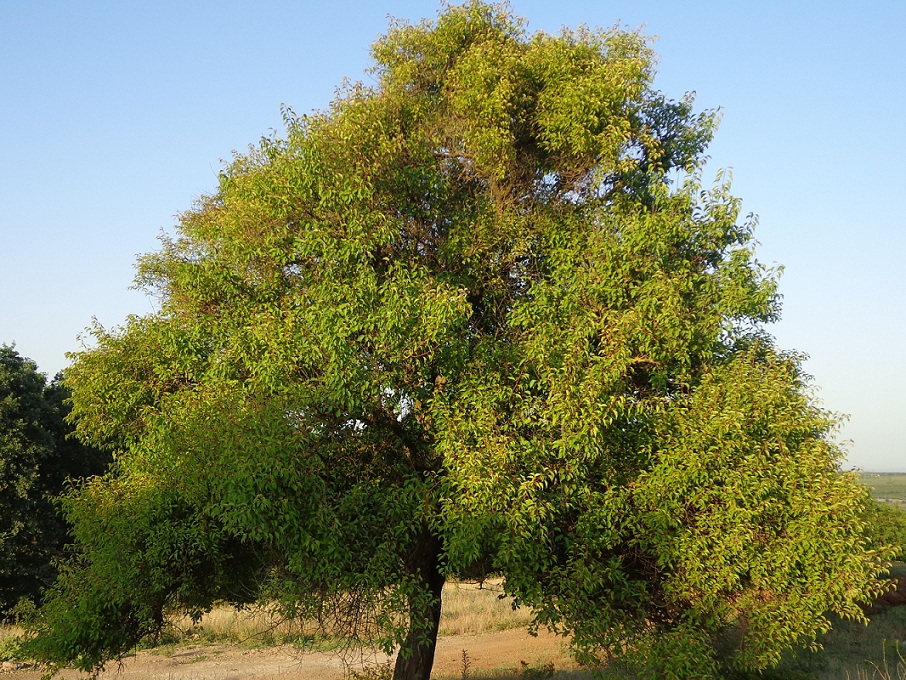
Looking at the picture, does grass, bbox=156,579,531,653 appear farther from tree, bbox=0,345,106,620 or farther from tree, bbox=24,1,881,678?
tree, bbox=24,1,881,678

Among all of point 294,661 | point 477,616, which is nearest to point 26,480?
point 294,661

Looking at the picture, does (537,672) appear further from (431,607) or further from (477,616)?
(477,616)

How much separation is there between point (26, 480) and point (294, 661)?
14.1m

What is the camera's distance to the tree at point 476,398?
450 inches

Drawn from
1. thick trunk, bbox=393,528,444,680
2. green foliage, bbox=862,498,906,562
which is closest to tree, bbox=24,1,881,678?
thick trunk, bbox=393,528,444,680

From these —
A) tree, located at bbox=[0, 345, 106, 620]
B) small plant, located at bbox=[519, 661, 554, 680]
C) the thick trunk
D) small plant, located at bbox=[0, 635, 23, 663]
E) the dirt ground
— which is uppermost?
tree, located at bbox=[0, 345, 106, 620]

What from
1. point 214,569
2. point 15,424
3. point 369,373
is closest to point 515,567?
point 369,373

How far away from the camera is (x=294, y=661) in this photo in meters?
27.7

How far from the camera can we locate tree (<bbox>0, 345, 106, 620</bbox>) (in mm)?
31172

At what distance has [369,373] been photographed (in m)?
12.0

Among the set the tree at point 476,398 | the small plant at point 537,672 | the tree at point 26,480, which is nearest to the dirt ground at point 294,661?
the small plant at point 537,672

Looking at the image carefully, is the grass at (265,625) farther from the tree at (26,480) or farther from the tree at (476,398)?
the tree at (476,398)

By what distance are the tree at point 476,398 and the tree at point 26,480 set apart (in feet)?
62.5

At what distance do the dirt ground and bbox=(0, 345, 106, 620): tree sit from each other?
659 centimetres
